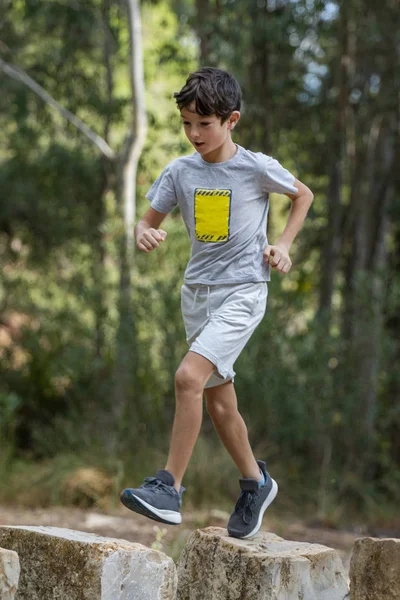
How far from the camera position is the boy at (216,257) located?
3.49 meters

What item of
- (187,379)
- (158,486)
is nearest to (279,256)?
(187,379)

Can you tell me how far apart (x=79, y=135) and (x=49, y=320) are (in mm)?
2453

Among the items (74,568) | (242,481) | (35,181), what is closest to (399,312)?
(35,181)

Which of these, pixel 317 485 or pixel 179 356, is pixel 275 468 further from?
pixel 179 356

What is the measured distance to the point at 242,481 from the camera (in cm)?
388

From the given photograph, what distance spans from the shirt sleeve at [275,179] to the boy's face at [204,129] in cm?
23

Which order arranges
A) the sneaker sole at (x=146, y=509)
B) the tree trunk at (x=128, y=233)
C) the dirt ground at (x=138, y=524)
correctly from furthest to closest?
the tree trunk at (x=128, y=233) < the dirt ground at (x=138, y=524) < the sneaker sole at (x=146, y=509)

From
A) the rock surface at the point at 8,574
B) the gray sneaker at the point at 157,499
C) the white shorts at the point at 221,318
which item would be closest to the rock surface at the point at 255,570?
the gray sneaker at the point at 157,499

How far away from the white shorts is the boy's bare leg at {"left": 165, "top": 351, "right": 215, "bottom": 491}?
0.04 metres

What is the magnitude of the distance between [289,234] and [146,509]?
47.3 inches

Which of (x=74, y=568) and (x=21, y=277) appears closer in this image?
(x=74, y=568)

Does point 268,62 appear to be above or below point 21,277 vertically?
above

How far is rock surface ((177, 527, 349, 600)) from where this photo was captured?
3.46 meters

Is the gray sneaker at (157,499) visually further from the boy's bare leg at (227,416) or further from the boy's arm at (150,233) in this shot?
the boy's arm at (150,233)
